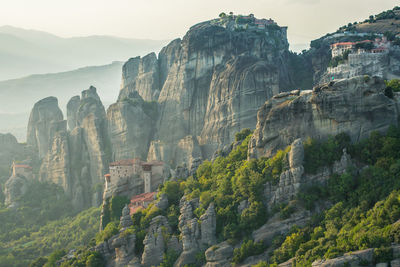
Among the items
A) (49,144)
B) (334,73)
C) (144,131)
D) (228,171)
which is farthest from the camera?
(49,144)

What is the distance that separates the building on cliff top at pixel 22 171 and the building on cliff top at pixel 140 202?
34473 mm

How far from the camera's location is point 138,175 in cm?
6412

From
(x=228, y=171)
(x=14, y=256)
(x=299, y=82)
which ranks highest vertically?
(x=299, y=82)

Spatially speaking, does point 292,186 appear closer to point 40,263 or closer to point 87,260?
point 87,260

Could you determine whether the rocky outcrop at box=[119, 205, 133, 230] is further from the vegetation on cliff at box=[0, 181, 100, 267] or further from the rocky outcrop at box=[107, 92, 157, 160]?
the rocky outcrop at box=[107, 92, 157, 160]

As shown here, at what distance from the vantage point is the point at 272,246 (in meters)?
39.9

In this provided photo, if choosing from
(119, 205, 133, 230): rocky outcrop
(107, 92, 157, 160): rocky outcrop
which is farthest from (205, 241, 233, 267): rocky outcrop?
(107, 92, 157, 160): rocky outcrop

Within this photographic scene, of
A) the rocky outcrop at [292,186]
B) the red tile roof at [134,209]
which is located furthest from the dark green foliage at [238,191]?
the red tile roof at [134,209]

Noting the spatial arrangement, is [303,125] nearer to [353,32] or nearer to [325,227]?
[325,227]

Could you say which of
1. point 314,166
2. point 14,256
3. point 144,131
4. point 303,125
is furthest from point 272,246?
point 144,131

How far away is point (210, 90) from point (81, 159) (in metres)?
20.7

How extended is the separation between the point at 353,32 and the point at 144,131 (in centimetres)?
3188

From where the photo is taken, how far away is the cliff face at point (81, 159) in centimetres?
8462

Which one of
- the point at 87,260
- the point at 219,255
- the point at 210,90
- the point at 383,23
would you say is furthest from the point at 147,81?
the point at 219,255
